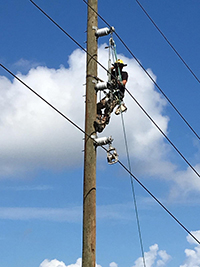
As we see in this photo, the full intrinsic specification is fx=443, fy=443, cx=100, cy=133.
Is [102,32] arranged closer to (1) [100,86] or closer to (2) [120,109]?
(1) [100,86]

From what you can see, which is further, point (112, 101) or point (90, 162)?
point (112, 101)

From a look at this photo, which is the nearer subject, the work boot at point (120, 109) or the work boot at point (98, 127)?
the work boot at point (98, 127)

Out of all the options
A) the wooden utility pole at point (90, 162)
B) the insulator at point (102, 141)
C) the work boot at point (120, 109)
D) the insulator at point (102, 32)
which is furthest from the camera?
the work boot at point (120, 109)

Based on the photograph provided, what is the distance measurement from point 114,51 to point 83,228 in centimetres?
456

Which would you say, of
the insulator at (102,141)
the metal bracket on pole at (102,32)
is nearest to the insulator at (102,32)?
the metal bracket on pole at (102,32)

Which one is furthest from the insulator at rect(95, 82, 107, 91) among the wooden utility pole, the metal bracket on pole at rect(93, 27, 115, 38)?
the metal bracket on pole at rect(93, 27, 115, 38)

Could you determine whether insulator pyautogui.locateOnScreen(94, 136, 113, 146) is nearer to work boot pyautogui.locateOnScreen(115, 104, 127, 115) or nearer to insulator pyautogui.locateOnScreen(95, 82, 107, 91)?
insulator pyautogui.locateOnScreen(95, 82, 107, 91)

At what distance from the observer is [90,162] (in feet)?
27.6

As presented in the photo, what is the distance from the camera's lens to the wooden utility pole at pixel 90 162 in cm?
781

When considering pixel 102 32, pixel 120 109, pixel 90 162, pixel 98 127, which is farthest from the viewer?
pixel 120 109

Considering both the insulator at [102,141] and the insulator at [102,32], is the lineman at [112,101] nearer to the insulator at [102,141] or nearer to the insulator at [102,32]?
the insulator at [102,141]

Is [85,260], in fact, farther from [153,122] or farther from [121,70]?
[121,70]

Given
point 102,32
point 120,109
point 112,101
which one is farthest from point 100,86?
point 102,32

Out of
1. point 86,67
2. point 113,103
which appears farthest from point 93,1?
point 113,103
